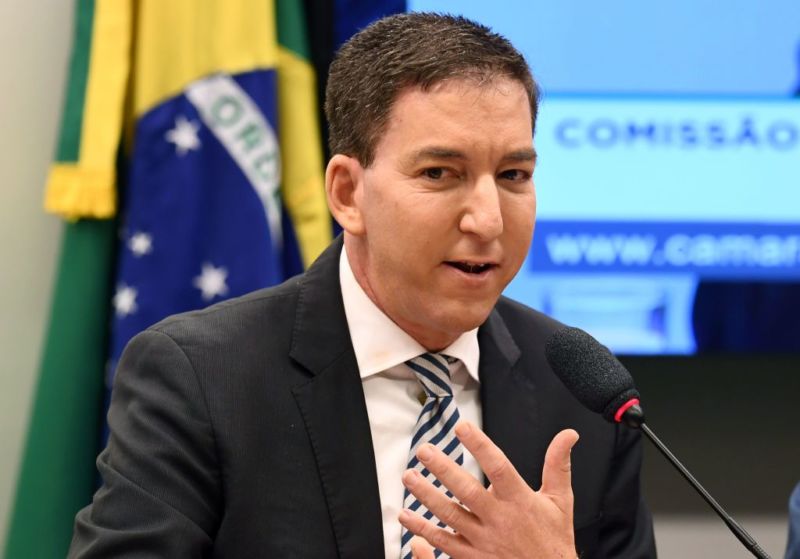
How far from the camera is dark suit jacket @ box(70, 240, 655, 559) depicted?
1689 mm

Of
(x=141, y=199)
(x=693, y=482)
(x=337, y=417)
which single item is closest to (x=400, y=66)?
(x=337, y=417)

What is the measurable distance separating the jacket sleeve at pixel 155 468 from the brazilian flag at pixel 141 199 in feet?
3.23

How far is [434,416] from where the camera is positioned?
6.29 ft

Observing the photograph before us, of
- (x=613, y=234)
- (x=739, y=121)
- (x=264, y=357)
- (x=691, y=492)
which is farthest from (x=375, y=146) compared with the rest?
(x=691, y=492)

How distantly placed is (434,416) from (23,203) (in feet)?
5.13

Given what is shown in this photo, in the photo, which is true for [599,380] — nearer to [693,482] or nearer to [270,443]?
[693,482]

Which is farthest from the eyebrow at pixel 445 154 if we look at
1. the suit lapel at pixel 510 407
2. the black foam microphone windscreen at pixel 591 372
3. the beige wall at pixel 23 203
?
the beige wall at pixel 23 203

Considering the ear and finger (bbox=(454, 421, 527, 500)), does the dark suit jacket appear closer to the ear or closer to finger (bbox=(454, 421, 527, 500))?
the ear

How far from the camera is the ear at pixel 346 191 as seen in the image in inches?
74.6

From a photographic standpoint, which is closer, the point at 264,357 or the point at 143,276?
the point at 264,357

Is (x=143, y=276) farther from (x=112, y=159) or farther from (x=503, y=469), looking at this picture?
(x=503, y=469)

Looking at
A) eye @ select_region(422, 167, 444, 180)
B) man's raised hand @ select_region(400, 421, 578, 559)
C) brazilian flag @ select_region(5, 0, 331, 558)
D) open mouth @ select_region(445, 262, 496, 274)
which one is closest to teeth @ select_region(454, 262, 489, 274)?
open mouth @ select_region(445, 262, 496, 274)

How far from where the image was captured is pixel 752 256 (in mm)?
3168

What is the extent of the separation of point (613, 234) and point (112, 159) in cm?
131
